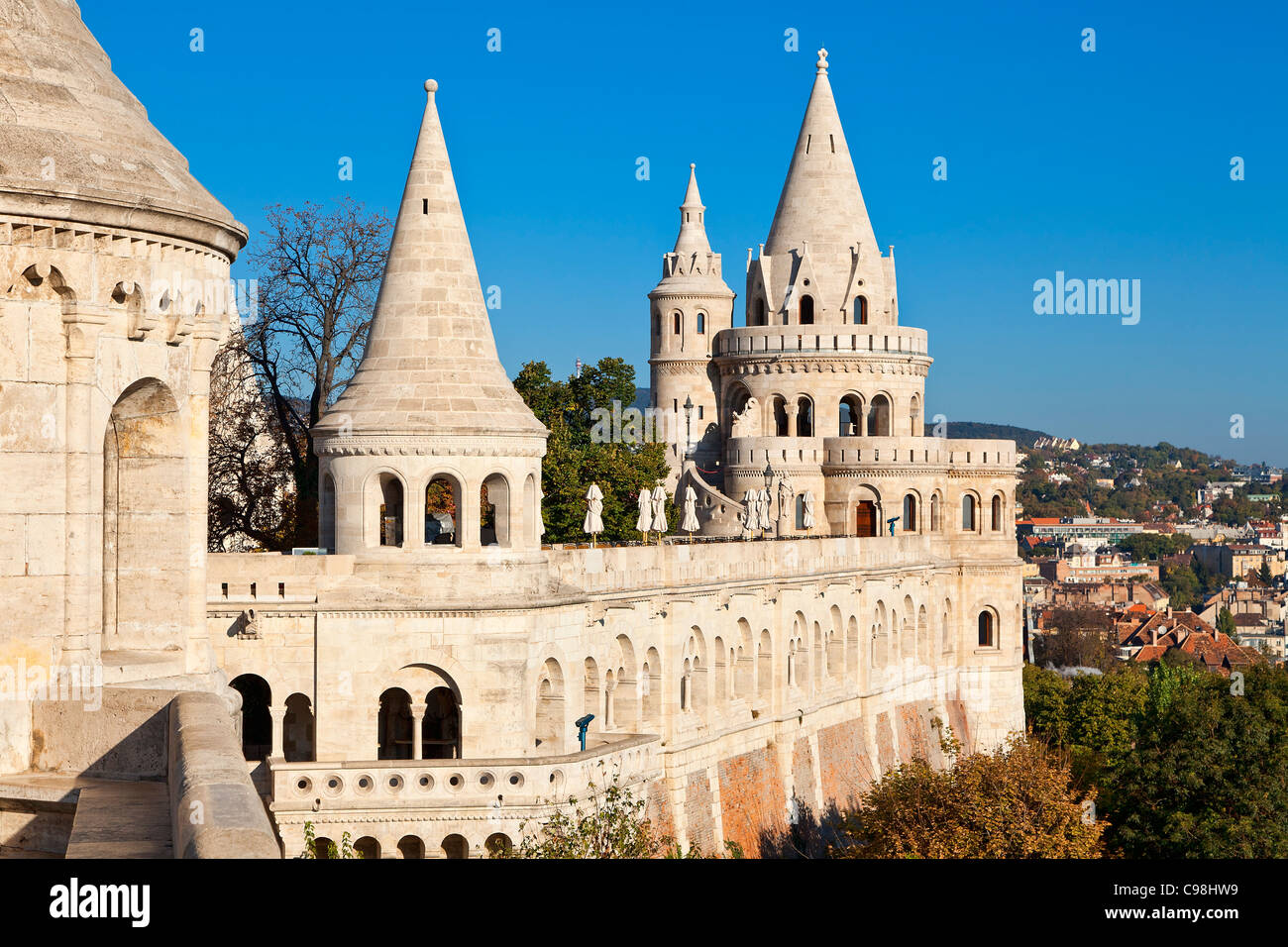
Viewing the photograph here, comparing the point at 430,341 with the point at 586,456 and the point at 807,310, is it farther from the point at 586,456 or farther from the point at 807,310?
the point at 807,310

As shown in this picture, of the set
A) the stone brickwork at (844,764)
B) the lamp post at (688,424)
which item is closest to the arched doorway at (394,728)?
the stone brickwork at (844,764)

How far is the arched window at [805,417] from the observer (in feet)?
207

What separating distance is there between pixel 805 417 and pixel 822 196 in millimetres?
7726

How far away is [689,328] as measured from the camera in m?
68.6

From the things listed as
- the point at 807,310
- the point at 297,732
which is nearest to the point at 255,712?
the point at 297,732

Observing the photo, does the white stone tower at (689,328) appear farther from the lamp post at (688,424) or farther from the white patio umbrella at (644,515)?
the white patio umbrella at (644,515)

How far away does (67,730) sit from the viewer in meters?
15.2

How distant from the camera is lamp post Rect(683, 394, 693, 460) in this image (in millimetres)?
65812

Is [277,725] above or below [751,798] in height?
above

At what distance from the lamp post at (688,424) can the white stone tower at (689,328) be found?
35 mm

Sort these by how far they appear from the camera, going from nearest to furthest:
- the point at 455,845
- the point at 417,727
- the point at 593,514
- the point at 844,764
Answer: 1. the point at 455,845
2. the point at 417,727
3. the point at 593,514
4. the point at 844,764
